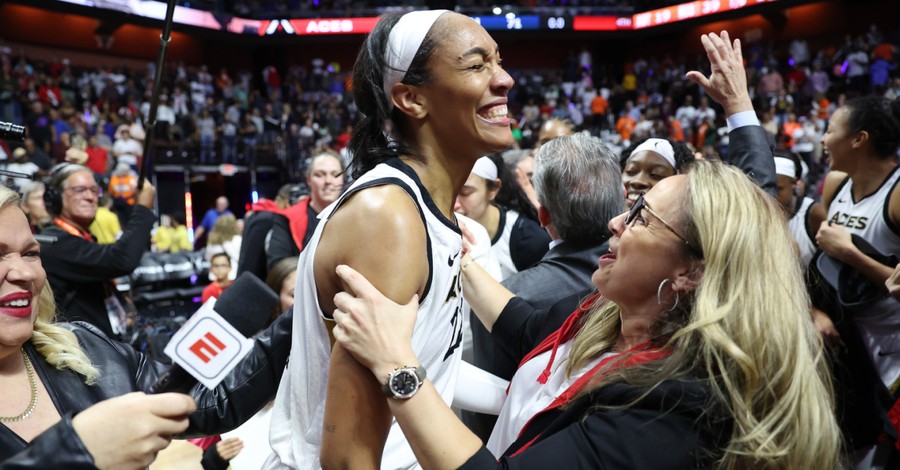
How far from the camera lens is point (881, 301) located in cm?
344

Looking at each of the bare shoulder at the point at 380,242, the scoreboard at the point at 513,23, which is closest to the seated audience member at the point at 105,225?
the bare shoulder at the point at 380,242

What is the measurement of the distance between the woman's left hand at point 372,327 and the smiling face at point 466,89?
0.49m

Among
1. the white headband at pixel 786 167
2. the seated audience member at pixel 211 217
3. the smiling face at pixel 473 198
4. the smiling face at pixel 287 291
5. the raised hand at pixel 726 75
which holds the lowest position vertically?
the seated audience member at pixel 211 217

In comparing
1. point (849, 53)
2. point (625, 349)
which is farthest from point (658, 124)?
point (625, 349)

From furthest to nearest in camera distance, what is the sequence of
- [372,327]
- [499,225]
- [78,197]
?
[499,225] → [78,197] → [372,327]

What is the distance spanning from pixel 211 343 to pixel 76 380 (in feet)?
2.80

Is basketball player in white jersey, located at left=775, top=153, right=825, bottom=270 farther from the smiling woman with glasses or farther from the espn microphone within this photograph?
the espn microphone

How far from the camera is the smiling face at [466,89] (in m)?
1.79

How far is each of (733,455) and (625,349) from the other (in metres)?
0.40

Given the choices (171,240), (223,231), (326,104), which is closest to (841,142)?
(223,231)

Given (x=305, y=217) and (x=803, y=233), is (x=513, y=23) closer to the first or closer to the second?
(x=305, y=217)

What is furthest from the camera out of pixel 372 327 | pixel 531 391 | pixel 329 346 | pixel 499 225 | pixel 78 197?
pixel 499 225

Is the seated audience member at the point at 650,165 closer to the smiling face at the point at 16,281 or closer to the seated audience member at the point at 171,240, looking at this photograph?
the smiling face at the point at 16,281

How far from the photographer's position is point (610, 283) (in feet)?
5.91
